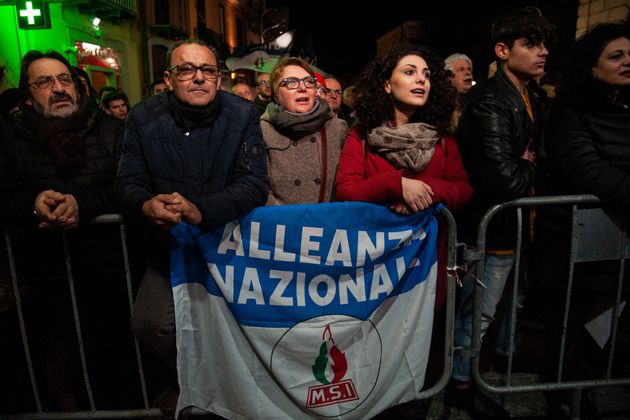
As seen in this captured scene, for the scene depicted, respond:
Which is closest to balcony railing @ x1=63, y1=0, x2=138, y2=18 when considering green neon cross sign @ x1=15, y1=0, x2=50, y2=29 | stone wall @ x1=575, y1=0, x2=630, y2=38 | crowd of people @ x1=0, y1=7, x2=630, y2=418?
green neon cross sign @ x1=15, y1=0, x2=50, y2=29

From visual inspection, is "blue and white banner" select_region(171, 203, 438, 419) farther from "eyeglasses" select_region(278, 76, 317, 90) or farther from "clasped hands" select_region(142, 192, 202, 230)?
"eyeglasses" select_region(278, 76, 317, 90)

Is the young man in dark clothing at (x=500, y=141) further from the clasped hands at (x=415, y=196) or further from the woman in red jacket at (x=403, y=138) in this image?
the clasped hands at (x=415, y=196)

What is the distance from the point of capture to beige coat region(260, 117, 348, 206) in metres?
2.98

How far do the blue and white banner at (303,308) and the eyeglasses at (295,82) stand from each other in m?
0.94

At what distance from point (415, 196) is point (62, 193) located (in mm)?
2051

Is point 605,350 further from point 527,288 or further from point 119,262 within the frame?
point 119,262

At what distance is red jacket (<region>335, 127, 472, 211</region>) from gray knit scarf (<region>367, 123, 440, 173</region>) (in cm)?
6

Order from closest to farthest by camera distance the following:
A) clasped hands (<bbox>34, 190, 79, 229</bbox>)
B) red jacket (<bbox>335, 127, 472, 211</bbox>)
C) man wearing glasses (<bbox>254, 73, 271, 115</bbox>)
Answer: clasped hands (<bbox>34, 190, 79, 229</bbox>) → red jacket (<bbox>335, 127, 472, 211</bbox>) → man wearing glasses (<bbox>254, 73, 271, 115</bbox>)

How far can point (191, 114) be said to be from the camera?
268 cm

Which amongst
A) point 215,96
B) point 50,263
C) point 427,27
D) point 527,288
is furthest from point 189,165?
point 427,27

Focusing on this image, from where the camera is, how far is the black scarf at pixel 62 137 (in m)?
2.78

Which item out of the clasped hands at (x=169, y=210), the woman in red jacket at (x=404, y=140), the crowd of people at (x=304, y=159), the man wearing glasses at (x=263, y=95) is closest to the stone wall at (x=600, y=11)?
the crowd of people at (x=304, y=159)

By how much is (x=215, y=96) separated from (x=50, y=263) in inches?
59.6

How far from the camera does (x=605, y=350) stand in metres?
3.36
